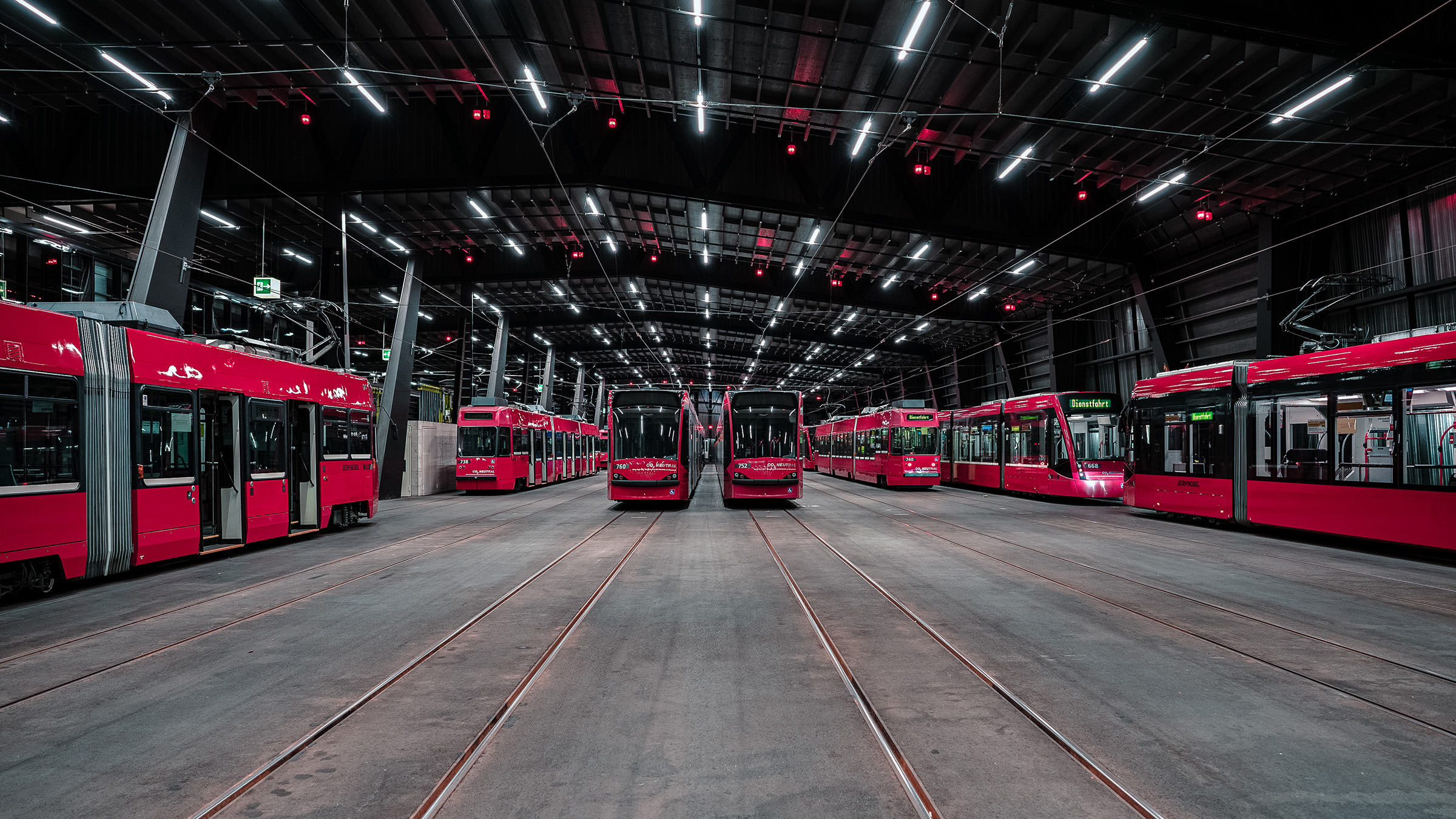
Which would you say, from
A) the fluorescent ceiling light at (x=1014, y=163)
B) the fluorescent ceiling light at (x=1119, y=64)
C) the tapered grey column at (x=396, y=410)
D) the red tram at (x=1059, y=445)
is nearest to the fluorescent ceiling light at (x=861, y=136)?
the fluorescent ceiling light at (x=1014, y=163)

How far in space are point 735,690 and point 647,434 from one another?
13.2 m

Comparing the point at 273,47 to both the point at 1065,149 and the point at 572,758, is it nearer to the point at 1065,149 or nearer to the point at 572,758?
the point at 572,758

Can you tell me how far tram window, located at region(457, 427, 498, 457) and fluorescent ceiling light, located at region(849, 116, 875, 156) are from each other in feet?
50.6

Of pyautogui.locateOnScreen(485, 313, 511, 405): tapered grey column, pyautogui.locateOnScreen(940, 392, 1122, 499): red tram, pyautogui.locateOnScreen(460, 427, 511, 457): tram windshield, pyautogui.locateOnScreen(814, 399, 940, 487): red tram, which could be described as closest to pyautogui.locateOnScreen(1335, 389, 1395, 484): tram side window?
pyautogui.locateOnScreen(940, 392, 1122, 499): red tram

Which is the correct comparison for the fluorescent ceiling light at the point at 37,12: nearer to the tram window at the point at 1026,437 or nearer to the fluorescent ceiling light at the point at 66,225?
the fluorescent ceiling light at the point at 66,225

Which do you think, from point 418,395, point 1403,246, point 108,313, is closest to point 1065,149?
point 1403,246

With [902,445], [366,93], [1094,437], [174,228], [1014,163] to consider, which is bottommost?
[902,445]

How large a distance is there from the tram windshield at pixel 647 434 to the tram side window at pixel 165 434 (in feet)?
29.9

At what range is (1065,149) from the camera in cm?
1734

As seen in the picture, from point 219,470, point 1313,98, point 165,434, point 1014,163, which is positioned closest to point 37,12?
point 165,434

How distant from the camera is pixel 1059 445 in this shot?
65.4ft

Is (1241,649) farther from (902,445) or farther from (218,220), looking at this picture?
(218,220)

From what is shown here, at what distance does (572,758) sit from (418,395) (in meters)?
28.5

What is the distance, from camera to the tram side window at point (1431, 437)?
379 inches
